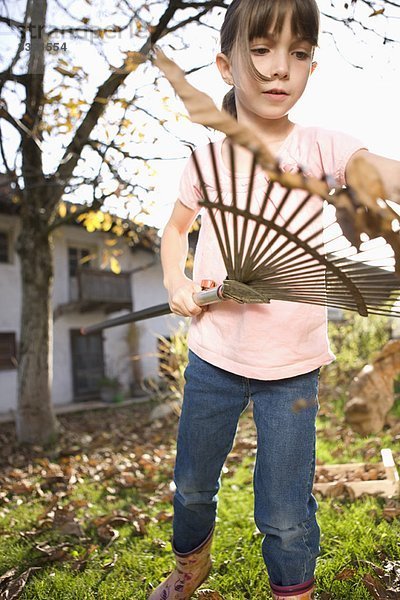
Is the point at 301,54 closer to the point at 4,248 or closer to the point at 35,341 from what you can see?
the point at 35,341

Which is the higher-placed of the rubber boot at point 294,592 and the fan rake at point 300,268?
the fan rake at point 300,268

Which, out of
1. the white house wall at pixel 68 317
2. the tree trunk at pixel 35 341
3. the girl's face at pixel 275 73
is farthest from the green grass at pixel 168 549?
the white house wall at pixel 68 317

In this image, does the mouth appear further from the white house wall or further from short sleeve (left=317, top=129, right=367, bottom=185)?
the white house wall

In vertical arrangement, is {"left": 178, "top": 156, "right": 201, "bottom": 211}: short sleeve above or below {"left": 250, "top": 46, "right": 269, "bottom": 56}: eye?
below

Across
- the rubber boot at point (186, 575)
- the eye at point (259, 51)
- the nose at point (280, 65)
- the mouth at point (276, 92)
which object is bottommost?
the rubber boot at point (186, 575)

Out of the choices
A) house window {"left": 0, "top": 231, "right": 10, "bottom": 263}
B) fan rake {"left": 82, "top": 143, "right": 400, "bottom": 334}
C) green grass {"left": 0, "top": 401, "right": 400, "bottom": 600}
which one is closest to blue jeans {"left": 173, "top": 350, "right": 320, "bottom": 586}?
fan rake {"left": 82, "top": 143, "right": 400, "bottom": 334}

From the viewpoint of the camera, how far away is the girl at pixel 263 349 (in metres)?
1.38

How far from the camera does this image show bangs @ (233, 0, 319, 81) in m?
1.33

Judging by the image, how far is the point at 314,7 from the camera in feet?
4.45

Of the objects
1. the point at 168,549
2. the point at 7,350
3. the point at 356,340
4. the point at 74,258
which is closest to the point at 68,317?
the point at 74,258

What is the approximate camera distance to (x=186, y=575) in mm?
1789

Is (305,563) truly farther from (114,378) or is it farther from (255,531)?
(114,378)

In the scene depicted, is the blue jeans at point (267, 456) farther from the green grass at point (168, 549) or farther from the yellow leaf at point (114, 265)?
the yellow leaf at point (114, 265)

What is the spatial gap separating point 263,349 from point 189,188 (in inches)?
22.3
